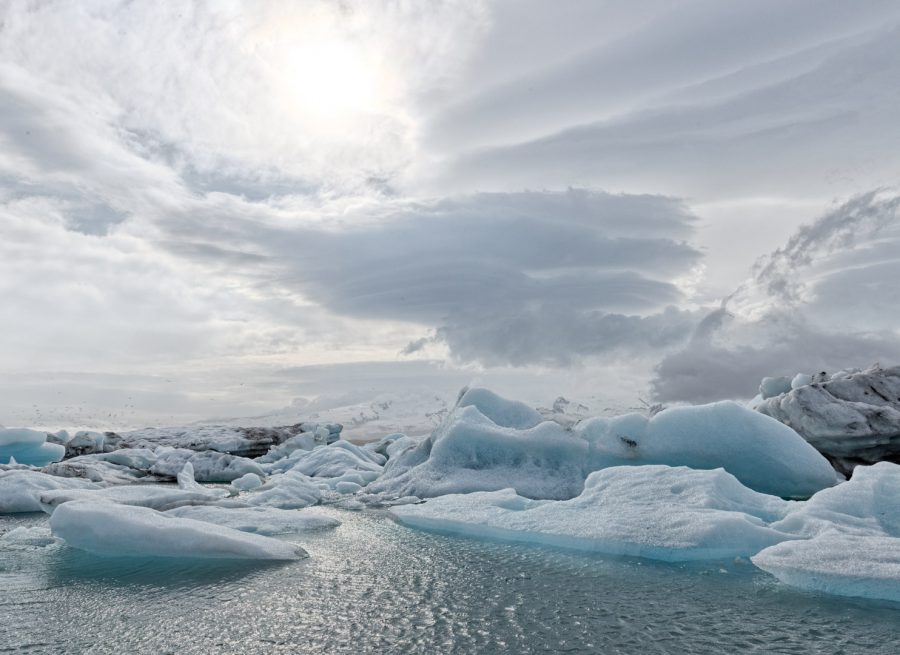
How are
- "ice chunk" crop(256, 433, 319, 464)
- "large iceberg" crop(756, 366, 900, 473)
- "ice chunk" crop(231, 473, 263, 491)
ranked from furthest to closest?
"ice chunk" crop(256, 433, 319, 464), "ice chunk" crop(231, 473, 263, 491), "large iceberg" crop(756, 366, 900, 473)

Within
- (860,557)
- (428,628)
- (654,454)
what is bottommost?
(428,628)

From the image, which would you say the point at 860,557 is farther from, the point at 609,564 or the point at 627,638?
the point at 627,638

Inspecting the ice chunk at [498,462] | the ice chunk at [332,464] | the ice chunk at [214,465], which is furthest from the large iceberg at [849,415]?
the ice chunk at [214,465]

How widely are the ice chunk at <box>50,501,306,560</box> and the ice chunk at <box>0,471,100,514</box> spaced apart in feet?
31.2

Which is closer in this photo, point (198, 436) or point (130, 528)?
point (130, 528)

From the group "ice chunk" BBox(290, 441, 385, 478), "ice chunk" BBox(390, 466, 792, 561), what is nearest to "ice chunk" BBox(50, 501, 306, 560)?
"ice chunk" BBox(390, 466, 792, 561)

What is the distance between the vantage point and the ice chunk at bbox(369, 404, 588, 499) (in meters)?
17.5

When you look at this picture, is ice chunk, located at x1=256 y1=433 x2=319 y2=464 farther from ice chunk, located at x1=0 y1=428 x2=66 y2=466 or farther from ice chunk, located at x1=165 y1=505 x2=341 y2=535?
ice chunk, located at x1=165 y1=505 x2=341 y2=535

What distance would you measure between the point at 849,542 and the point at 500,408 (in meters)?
13.5

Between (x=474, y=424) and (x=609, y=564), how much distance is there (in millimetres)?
9594

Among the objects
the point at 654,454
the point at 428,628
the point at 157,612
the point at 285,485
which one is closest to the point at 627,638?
the point at 428,628

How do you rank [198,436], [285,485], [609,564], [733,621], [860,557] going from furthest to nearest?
[198,436], [285,485], [609,564], [860,557], [733,621]

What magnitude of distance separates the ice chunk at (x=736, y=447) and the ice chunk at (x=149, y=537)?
32.7 feet

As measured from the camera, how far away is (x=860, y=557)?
7.84m
